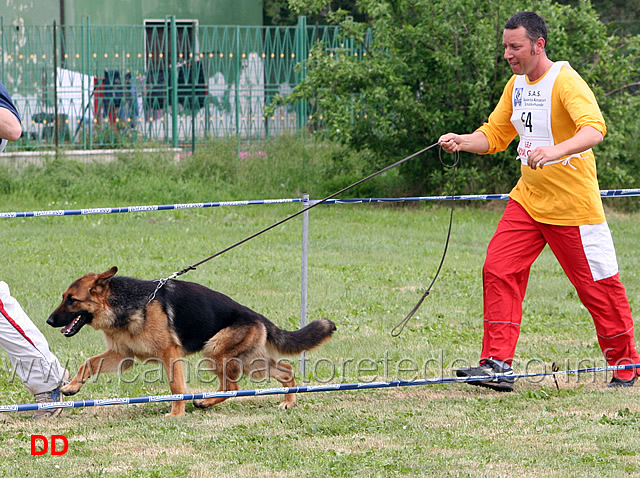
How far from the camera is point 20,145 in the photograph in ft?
50.1

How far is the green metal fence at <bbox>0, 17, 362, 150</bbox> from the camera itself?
1563 cm

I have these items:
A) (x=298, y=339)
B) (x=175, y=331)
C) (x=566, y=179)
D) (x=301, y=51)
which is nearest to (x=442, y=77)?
(x=301, y=51)

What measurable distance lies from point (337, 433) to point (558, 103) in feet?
7.52

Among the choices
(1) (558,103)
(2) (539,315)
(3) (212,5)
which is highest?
(3) (212,5)

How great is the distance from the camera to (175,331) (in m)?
5.01

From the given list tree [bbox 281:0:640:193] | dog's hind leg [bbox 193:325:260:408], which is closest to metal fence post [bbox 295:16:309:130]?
tree [bbox 281:0:640:193]

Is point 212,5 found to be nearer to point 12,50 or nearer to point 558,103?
point 12,50

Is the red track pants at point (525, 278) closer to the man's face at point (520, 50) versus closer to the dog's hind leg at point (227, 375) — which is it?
the man's face at point (520, 50)

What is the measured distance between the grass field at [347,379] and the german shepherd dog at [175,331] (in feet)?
0.83

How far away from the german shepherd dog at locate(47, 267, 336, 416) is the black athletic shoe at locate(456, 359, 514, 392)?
2.96 ft

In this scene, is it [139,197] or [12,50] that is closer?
[139,197]

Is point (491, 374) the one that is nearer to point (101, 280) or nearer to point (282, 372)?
point (282, 372)

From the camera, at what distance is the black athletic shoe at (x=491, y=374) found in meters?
5.26

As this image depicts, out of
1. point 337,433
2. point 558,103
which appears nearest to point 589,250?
point 558,103
